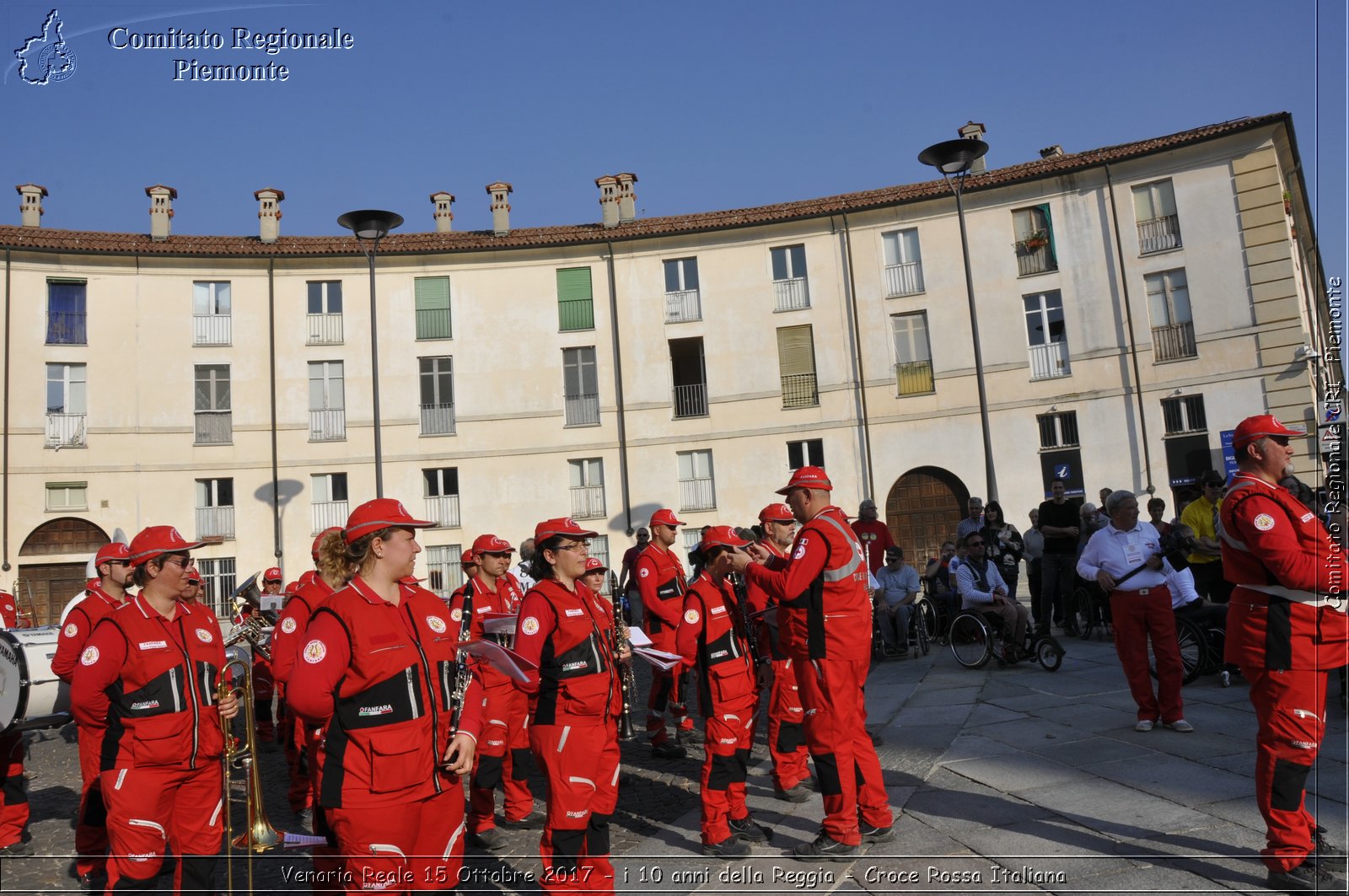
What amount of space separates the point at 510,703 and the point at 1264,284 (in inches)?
1049

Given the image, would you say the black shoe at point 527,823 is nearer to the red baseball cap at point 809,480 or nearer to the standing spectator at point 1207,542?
the red baseball cap at point 809,480

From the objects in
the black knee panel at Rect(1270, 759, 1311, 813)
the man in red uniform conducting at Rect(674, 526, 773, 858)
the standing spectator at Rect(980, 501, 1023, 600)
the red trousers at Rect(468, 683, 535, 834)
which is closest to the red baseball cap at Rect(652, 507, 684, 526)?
the man in red uniform conducting at Rect(674, 526, 773, 858)

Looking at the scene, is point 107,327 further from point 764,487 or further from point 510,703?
point 510,703

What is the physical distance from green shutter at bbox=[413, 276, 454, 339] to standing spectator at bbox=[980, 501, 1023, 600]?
22.4m

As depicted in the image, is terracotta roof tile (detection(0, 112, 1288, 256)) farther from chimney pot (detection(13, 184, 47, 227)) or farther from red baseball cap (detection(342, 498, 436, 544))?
red baseball cap (detection(342, 498, 436, 544))

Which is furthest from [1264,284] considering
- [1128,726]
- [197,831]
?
[197,831]

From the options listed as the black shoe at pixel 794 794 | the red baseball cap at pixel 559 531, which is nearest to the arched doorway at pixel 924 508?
the black shoe at pixel 794 794

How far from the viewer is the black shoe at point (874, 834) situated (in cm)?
616

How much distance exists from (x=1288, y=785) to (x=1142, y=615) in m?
3.72

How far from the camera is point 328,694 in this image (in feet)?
13.2

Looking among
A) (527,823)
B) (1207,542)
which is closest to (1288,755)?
(527,823)

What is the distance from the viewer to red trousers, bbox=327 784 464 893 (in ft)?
13.1

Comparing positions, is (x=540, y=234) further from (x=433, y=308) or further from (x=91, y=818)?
(x=91, y=818)

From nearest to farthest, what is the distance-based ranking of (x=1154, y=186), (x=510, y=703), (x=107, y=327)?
(x=510, y=703), (x=1154, y=186), (x=107, y=327)
